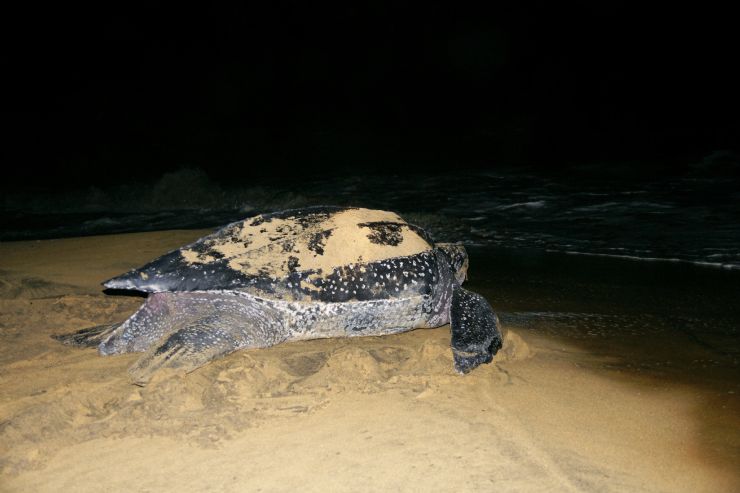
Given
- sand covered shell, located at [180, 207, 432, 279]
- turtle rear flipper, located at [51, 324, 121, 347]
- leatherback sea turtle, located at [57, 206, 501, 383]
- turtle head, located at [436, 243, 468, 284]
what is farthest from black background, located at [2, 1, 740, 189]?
turtle rear flipper, located at [51, 324, 121, 347]

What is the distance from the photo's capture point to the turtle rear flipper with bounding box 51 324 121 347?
9.61ft

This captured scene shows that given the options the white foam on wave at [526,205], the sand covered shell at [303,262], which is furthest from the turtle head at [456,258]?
the white foam on wave at [526,205]

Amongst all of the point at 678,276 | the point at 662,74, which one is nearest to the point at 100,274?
the point at 678,276

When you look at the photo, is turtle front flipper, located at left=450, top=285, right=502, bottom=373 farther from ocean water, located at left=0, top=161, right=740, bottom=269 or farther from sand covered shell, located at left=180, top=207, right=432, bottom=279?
ocean water, located at left=0, top=161, right=740, bottom=269

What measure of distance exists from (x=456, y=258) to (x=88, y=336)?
2183mm

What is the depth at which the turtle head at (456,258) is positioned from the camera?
356cm

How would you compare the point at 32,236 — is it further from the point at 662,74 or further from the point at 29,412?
the point at 662,74

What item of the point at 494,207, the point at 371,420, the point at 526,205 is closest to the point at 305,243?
the point at 371,420

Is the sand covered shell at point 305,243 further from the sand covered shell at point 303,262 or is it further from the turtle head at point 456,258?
the turtle head at point 456,258

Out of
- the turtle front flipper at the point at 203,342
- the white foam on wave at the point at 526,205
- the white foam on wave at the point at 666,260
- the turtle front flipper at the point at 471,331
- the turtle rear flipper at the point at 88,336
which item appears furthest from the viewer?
the white foam on wave at the point at 526,205

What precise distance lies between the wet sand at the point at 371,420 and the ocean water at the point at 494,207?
2.64 m

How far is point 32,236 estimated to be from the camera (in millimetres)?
7113

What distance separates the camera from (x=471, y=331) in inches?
112

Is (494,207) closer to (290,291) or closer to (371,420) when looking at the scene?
(290,291)
